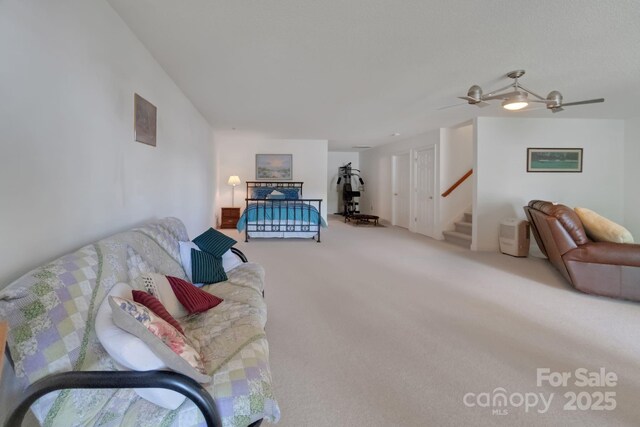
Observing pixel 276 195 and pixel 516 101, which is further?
pixel 276 195

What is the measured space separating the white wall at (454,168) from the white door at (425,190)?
0.87 feet

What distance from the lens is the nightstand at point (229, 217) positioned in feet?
25.5

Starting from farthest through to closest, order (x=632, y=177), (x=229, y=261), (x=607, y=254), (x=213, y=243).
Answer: (x=632, y=177) < (x=607, y=254) < (x=229, y=261) < (x=213, y=243)

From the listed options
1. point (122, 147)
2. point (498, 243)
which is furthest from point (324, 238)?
point (122, 147)

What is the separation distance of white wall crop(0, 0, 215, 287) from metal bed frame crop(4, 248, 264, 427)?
59cm

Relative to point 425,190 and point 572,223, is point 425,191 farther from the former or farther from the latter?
point 572,223

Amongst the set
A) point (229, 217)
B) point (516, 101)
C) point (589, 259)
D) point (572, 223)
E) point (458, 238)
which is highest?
point (516, 101)

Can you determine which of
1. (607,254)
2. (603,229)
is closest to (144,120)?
(607,254)

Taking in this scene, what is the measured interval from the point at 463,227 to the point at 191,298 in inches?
224

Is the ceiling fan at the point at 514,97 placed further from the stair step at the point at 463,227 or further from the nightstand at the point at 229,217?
the nightstand at the point at 229,217

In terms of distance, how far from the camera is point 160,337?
1093 mm

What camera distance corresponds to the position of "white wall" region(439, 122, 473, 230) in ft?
20.9

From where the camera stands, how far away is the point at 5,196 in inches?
47.8

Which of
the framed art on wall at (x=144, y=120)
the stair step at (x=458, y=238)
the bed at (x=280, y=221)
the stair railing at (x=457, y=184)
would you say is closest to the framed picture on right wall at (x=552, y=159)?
the stair railing at (x=457, y=184)
